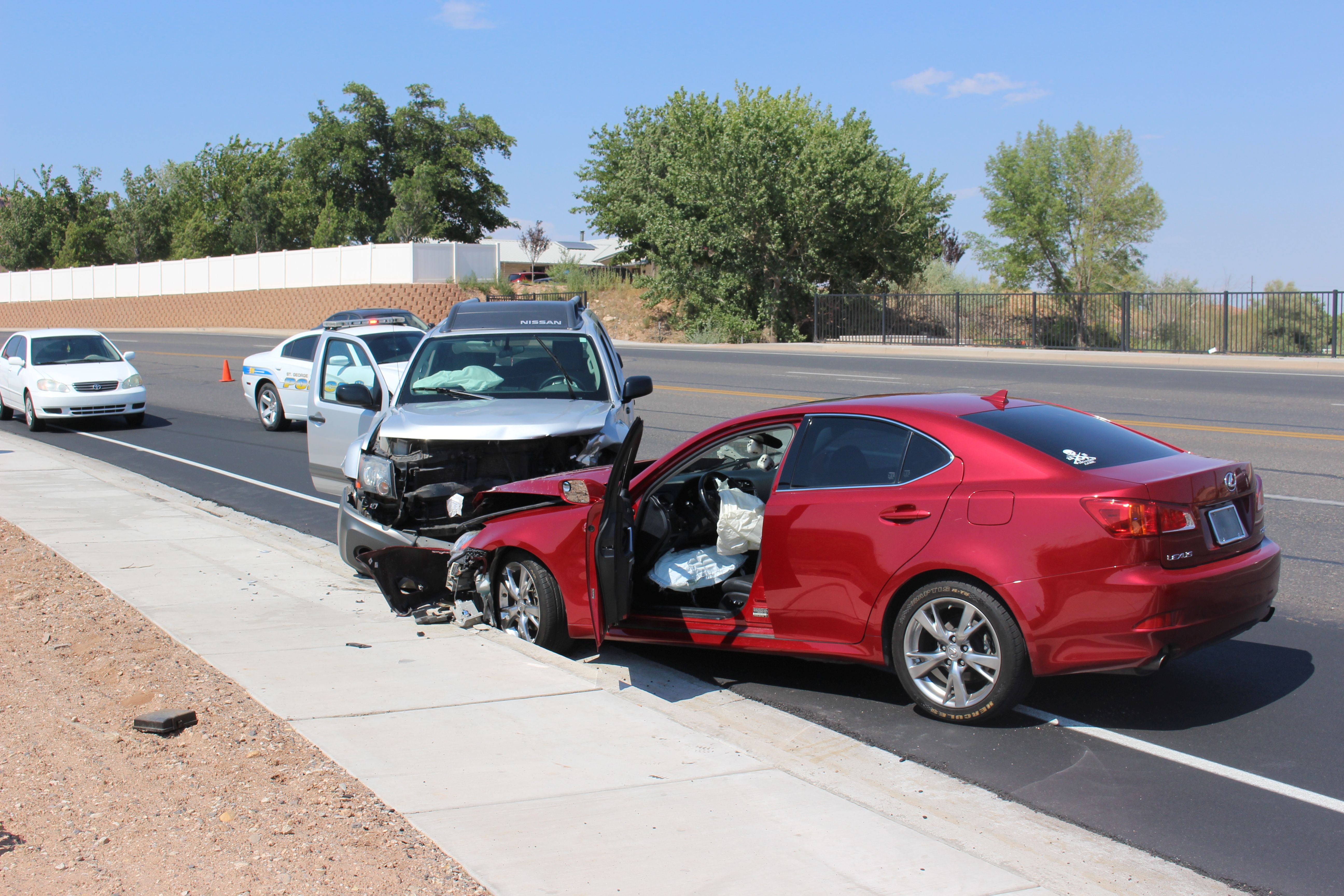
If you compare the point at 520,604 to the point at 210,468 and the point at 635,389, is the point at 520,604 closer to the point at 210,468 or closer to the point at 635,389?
the point at 635,389

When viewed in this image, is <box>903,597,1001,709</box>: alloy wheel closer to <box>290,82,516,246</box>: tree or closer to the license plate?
the license plate

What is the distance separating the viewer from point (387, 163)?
80.6 meters

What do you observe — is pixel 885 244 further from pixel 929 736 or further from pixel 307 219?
pixel 307 219

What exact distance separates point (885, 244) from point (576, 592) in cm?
4157

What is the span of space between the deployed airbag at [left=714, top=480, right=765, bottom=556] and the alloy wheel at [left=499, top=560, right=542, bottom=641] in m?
1.15

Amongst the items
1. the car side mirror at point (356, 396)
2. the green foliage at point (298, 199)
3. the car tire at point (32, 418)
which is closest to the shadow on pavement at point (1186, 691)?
the car side mirror at point (356, 396)

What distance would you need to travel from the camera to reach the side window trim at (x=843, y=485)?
5258mm

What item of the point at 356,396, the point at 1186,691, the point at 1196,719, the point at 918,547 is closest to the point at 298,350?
the point at 356,396

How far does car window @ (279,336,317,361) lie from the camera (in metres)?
Answer: 17.7

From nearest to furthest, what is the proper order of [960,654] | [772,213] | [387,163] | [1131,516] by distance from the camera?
[1131,516] < [960,654] < [772,213] < [387,163]

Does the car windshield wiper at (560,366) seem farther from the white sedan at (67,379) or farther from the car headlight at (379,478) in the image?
the white sedan at (67,379)

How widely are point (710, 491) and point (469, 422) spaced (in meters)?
2.16

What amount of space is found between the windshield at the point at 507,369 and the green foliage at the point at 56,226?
94.3 m

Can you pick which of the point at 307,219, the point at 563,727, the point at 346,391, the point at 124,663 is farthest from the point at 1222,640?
the point at 307,219
